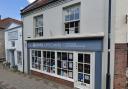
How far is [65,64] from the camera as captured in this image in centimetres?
994

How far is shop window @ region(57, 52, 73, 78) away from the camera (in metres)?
9.52

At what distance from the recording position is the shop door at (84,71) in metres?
8.21

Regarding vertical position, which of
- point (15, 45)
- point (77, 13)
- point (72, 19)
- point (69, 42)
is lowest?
point (15, 45)

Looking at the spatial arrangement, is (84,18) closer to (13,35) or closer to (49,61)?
(49,61)

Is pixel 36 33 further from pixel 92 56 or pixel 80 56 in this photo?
pixel 92 56

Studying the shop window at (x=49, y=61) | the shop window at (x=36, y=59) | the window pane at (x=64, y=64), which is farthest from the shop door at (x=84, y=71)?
the shop window at (x=36, y=59)

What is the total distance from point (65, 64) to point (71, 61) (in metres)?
0.64

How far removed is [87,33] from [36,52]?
17.8 feet

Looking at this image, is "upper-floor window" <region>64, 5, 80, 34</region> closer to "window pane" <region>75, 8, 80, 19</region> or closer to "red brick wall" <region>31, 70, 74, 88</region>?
"window pane" <region>75, 8, 80, 19</region>

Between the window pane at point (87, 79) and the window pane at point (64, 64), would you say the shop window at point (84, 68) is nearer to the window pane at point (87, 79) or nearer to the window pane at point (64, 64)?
the window pane at point (87, 79)

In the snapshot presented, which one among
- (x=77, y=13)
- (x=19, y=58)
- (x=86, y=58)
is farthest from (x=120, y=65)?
(x=19, y=58)

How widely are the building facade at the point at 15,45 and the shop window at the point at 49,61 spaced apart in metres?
3.84

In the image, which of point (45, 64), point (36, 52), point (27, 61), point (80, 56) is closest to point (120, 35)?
point (80, 56)

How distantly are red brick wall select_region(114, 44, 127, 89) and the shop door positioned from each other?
A: 120 cm
